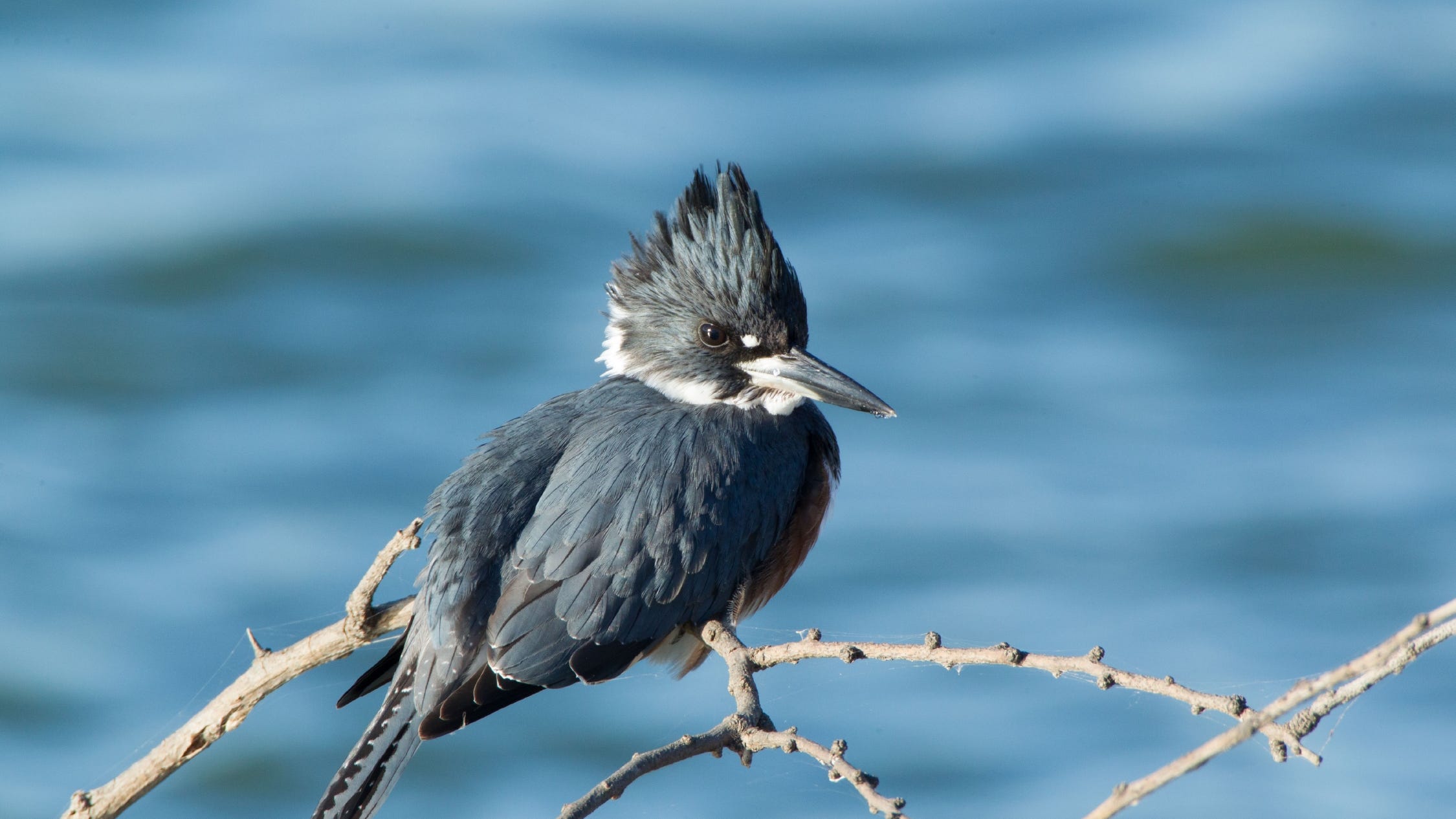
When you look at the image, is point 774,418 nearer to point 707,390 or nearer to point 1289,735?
point 707,390

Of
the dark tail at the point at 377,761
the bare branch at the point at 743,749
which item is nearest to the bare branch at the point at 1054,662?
the bare branch at the point at 743,749

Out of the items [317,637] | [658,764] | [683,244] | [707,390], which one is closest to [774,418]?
[707,390]

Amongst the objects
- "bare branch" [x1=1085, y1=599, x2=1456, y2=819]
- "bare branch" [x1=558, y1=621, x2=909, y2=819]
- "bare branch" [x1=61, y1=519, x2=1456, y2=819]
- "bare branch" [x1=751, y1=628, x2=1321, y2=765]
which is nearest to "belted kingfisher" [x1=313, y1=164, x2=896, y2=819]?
"bare branch" [x1=61, y1=519, x2=1456, y2=819]

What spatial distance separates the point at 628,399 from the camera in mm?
3908

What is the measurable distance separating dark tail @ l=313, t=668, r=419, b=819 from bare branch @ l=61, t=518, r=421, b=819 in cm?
18

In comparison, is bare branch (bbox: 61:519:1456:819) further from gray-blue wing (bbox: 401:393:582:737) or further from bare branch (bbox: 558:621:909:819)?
gray-blue wing (bbox: 401:393:582:737)

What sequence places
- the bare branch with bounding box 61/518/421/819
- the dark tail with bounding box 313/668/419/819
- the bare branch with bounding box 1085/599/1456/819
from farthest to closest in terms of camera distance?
the dark tail with bounding box 313/668/419/819 → the bare branch with bounding box 61/518/421/819 → the bare branch with bounding box 1085/599/1456/819

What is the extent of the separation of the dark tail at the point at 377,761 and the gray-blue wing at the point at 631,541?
0.28 metres

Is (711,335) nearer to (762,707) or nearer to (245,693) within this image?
(762,707)

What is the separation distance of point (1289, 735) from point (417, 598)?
7.37 feet

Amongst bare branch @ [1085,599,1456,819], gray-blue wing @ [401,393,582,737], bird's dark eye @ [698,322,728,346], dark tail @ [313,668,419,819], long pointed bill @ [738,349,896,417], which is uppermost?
bird's dark eye @ [698,322,728,346]

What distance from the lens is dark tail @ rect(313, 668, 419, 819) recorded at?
3.38 metres

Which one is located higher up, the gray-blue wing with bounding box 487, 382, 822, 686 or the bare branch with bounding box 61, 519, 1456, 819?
the gray-blue wing with bounding box 487, 382, 822, 686

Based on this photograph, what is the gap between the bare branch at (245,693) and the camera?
10.5 feet
